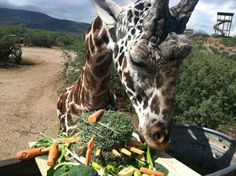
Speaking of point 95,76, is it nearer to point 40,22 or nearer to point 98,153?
point 98,153

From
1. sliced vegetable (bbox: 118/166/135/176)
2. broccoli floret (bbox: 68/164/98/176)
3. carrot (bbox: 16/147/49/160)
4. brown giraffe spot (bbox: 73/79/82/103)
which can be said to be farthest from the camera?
brown giraffe spot (bbox: 73/79/82/103)

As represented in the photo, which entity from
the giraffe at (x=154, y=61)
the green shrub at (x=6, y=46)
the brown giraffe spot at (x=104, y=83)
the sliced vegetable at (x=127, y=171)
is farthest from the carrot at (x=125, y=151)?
the green shrub at (x=6, y=46)

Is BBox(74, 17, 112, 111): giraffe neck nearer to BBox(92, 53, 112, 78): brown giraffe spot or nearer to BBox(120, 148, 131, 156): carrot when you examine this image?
BBox(92, 53, 112, 78): brown giraffe spot

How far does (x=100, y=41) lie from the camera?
2746mm

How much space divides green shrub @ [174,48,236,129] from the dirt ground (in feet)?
9.00

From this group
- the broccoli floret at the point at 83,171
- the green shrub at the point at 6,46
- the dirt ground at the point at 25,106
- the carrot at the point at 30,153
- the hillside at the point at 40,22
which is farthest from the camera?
the hillside at the point at 40,22

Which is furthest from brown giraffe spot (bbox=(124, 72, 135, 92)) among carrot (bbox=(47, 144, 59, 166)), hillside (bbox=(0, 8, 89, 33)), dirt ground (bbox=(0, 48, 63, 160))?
hillside (bbox=(0, 8, 89, 33))

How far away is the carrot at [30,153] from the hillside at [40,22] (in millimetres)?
129528

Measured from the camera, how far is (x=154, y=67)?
207cm

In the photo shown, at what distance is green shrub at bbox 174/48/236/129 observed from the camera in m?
6.58

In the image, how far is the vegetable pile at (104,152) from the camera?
7.53 feet

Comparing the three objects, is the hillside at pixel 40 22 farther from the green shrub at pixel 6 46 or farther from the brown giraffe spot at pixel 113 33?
the brown giraffe spot at pixel 113 33

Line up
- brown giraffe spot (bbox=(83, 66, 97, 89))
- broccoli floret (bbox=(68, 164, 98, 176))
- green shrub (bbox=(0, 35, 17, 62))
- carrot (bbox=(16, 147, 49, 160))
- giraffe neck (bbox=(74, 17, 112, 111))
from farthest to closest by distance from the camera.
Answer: green shrub (bbox=(0, 35, 17, 62))
brown giraffe spot (bbox=(83, 66, 97, 89))
giraffe neck (bbox=(74, 17, 112, 111))
carrot (bbox=(16, 147, 49, 160))
broccoli floret (bbox=(68, 164, 98, 176))

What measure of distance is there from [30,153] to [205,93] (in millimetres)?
4972
